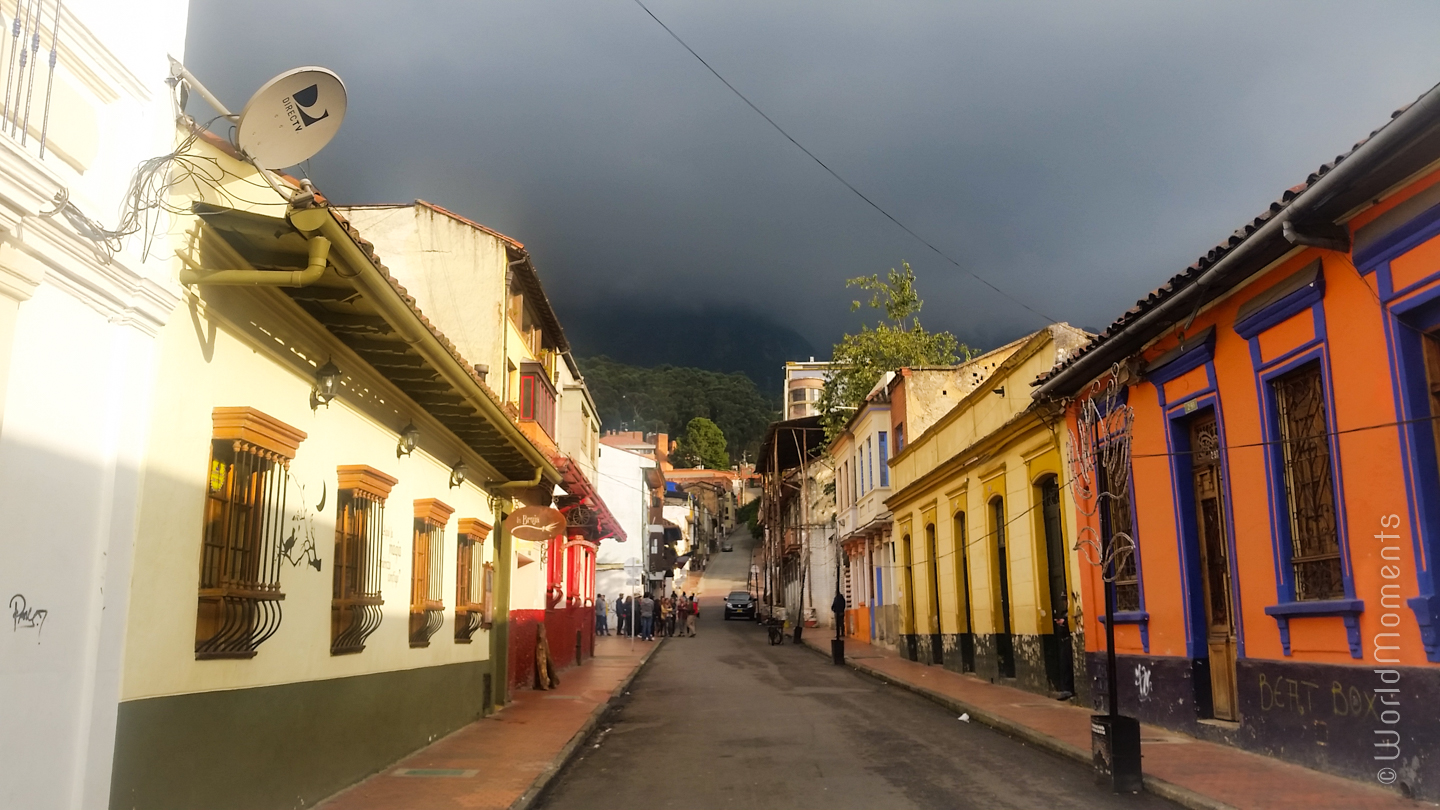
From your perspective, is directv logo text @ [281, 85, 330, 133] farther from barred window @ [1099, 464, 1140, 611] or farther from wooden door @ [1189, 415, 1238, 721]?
barred window @ [1099, 464, 1140, 611]

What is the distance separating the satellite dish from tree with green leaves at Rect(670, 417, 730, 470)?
96.8 metres

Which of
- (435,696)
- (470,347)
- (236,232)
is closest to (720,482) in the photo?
(470,347)

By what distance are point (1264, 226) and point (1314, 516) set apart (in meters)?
2.64

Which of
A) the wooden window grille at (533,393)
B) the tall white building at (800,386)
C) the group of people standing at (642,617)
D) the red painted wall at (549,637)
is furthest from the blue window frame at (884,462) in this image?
the tall white building at (800,386)

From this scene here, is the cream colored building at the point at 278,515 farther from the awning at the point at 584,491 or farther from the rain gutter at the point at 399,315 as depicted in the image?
the awning at the point at 584,491

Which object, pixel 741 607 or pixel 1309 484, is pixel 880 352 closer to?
pixel 741 607

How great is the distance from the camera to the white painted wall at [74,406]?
4.91m

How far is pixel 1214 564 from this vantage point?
1159cm

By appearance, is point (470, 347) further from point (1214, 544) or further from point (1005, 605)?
point (1214, 544)

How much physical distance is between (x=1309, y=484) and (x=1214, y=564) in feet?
7.73

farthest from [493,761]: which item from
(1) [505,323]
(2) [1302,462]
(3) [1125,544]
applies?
(1) [505,323]

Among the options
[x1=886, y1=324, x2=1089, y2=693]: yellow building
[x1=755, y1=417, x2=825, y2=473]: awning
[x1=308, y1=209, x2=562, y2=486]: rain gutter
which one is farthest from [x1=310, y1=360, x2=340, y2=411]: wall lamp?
[x1=755, y1=417, x2=825, y2=473]: awning

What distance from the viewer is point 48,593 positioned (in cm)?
510

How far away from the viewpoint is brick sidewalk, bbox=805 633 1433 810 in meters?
7.82
